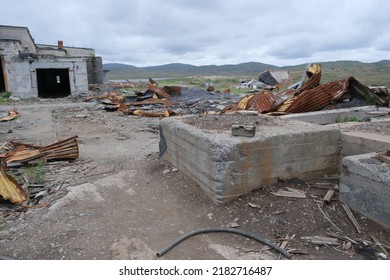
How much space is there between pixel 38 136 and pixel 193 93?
13.5 m

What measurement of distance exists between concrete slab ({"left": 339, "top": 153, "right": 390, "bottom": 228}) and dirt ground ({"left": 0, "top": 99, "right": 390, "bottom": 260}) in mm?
146

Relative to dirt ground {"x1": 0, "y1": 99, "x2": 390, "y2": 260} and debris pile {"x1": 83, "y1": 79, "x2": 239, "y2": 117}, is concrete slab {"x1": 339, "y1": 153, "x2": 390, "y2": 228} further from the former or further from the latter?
debris pile {"x1": 83, "y1": 79, "x2": 239, "y2": 117}

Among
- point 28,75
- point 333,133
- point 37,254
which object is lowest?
point 37,254

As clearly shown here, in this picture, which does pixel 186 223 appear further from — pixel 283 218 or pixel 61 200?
pixel 61 200

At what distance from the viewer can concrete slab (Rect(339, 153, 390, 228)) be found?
3691 millimetres

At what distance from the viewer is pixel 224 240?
372 cm

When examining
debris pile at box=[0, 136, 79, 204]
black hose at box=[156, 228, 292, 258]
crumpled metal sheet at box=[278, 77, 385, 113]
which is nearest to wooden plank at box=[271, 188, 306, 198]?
black hose at box=[156, 228, 292, 258]

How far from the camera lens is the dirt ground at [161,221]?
3.54 meters

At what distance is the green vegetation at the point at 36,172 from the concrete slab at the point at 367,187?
5.06m

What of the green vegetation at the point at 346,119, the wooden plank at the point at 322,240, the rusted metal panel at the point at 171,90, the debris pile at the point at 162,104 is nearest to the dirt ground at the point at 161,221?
the wooden plank at the point at 322,240

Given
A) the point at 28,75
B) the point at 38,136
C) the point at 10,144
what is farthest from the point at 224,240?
the point at 28,75

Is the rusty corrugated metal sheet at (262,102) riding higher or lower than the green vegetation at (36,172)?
higher

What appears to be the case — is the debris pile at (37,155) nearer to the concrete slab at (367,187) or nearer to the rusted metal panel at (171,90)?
the concrete slab at (367,187)

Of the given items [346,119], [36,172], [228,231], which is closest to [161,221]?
[228,231]
